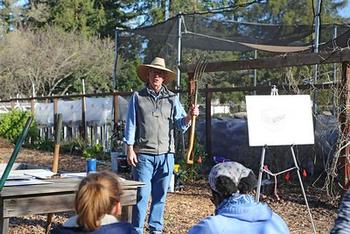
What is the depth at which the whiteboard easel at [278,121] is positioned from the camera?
5102mm

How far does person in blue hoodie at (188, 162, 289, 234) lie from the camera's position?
2283mm

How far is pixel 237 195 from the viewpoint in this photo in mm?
2402

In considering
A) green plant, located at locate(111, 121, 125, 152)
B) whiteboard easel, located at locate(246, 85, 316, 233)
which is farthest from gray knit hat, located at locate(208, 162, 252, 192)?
green plant, located at locate(111, 121, 125, 152)

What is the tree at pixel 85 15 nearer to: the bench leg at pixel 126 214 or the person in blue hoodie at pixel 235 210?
the bench leg at pixel 126 214

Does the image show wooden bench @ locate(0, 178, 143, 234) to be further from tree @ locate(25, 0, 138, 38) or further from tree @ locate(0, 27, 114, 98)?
tree @ locate(25, 0, 138, 38)

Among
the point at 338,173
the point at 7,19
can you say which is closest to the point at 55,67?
the point at 7,19

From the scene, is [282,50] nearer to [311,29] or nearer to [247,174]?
[311,29]

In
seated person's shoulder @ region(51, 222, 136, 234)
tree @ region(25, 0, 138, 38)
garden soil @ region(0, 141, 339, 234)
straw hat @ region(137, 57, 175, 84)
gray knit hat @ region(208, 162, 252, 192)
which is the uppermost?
tree @ region(25, 0, 138, 38)

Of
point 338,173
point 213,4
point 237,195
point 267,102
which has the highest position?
point 213,4

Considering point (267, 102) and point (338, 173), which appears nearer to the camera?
point (267, 102)

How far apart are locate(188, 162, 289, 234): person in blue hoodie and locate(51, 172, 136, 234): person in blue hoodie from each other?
41 cm

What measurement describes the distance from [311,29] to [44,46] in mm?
21131

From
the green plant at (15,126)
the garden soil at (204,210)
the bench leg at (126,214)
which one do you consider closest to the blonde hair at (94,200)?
the bench leg at (126,214)

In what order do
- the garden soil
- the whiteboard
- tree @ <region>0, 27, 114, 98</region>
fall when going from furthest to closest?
tree @ <region>0, 27, 114, 98</region>, the garden soil, the whiteboard
